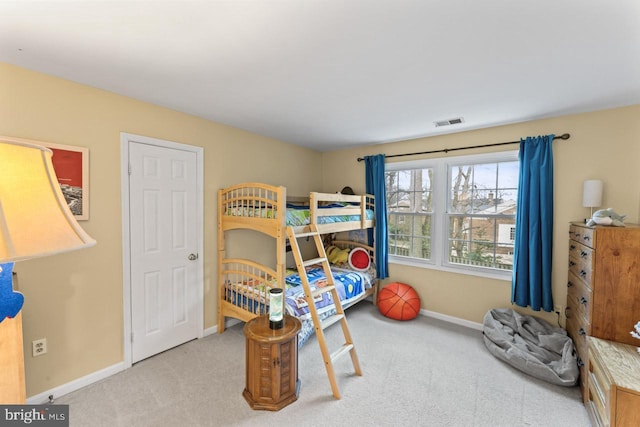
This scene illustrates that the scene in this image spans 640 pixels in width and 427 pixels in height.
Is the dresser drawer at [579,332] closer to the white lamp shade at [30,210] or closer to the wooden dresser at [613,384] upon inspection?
the wooden dresser at [613,384]

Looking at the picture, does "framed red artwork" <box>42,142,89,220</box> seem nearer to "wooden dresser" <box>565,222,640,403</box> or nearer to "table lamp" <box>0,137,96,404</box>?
"table lamp" <box>0,137,96,404</box>

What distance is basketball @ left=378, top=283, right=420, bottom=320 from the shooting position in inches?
134

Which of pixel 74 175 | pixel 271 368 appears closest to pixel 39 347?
pixel 74 175

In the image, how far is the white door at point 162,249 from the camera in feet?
8.08

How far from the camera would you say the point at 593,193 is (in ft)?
8.04

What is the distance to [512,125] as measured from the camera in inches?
117

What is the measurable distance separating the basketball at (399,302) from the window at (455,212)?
17.2 inches

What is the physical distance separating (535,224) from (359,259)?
2076mm

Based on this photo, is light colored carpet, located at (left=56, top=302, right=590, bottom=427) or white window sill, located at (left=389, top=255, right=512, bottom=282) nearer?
light colored carpet, located at (left=56, top=302, right=590, bottom=427)

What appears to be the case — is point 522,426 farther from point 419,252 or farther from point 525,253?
point 419,252

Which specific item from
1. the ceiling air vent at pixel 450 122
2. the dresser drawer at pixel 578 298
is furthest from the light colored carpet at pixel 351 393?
the ceiling air vent at pixel 450 122

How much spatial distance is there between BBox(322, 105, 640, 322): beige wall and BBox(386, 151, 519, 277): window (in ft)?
0.62

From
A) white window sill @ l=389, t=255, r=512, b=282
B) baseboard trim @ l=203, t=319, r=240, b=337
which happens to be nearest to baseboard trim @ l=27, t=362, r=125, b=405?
baseboard trim @ l=203, t=319, r=240, b=337

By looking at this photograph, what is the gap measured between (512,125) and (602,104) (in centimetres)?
69
